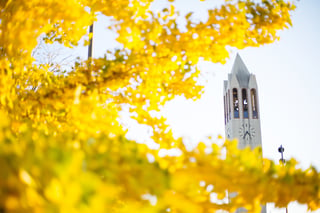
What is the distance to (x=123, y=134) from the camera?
1.94 metres

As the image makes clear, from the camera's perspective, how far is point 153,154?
1.40 m

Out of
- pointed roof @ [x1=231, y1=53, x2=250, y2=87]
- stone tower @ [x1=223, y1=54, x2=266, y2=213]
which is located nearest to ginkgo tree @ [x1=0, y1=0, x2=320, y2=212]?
stone tower @ [x1=223, y1=54, x2=266, y2=213]

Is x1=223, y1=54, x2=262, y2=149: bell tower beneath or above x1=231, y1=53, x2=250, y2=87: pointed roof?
beneath

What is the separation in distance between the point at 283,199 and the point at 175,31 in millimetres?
1242

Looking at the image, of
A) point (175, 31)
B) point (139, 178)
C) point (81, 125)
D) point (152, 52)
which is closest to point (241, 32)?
point (175, 31)

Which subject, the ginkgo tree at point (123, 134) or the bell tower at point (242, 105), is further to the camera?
the bell tower at point (242, 105)

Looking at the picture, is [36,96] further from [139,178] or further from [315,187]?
[315,187]

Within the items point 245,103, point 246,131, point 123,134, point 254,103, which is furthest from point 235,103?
point 123,134

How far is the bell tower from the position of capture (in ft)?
129

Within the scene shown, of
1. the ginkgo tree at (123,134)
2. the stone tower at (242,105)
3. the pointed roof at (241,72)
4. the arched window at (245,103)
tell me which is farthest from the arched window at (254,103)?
the ginkgo tree at (123,134)

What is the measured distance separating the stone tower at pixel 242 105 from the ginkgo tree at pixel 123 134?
37640mm

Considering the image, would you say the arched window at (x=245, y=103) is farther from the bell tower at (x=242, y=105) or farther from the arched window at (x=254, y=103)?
the arched window at (x=254, y=103)

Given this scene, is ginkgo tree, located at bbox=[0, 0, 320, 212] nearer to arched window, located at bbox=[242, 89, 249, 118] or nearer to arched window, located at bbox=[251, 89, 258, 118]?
arched window, located at bbox=[242, 89, 249, 118]

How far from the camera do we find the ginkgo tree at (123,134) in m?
0.89
